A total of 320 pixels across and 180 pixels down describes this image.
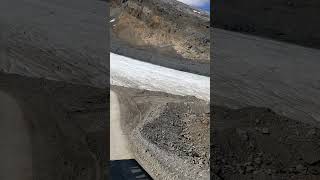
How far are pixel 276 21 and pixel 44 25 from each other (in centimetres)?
1255

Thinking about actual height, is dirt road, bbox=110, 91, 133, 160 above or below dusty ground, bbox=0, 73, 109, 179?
below

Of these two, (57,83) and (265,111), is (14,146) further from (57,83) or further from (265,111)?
(265,111)

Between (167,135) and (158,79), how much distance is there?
7.37 meters

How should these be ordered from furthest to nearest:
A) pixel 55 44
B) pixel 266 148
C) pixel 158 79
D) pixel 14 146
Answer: pixel 158 79 → pixel 55 44 → pixel 266 148 → pixel 14 146

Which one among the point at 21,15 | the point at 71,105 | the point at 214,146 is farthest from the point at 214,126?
the point at 21,15

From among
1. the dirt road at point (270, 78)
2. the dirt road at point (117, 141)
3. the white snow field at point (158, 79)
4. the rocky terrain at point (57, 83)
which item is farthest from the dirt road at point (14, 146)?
the white snow field at point (158, 79)

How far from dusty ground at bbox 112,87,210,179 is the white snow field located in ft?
6.82

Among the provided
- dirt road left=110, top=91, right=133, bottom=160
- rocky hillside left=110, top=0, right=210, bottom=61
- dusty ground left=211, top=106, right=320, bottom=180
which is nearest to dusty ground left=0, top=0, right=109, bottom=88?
dirt road left=110, top=91, right=133, bottom=160

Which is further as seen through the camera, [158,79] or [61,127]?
[158,79]

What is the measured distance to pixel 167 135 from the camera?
9.52 meters

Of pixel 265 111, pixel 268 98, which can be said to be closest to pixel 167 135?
pixel 265 111

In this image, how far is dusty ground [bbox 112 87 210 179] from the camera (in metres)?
7.41

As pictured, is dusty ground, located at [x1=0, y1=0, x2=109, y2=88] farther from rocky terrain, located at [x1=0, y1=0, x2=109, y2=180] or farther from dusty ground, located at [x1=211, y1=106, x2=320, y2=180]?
dusty ground, located at [x1=211, y1=106, x2=320, y2=180]

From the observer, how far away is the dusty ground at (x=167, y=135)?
7.41 metres
